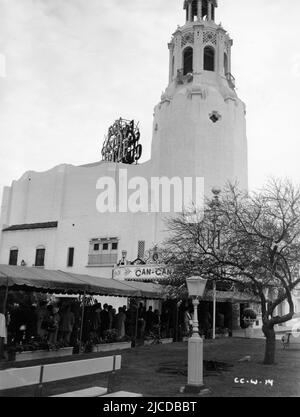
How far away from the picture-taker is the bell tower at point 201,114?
130ft

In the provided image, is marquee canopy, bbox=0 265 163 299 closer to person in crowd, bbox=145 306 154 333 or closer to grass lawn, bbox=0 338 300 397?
person in crowd, bbox=145 306 154 333

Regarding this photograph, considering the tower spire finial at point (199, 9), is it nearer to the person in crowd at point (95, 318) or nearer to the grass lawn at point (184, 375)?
the person in crowd at point (95, 318)

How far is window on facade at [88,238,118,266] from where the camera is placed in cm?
3881

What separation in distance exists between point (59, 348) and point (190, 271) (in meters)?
5.82

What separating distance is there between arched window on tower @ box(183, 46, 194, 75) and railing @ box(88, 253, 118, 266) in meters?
20.0

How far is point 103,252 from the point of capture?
3953 cm

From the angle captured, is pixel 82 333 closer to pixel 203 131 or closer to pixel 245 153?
pixel 203 131

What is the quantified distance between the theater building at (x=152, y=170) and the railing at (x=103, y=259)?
0.29 feet

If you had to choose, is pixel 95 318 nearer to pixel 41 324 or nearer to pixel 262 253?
pixel 41 324

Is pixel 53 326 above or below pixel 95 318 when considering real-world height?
below

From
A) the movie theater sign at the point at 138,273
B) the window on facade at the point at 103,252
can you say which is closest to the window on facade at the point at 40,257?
the window on facade at the point at 103,252

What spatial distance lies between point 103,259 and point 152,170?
9.36 m

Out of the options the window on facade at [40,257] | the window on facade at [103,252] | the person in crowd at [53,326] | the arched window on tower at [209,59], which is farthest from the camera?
the arched window on tower at [209,59]

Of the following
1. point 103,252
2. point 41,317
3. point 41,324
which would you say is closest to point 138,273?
point 103,252
